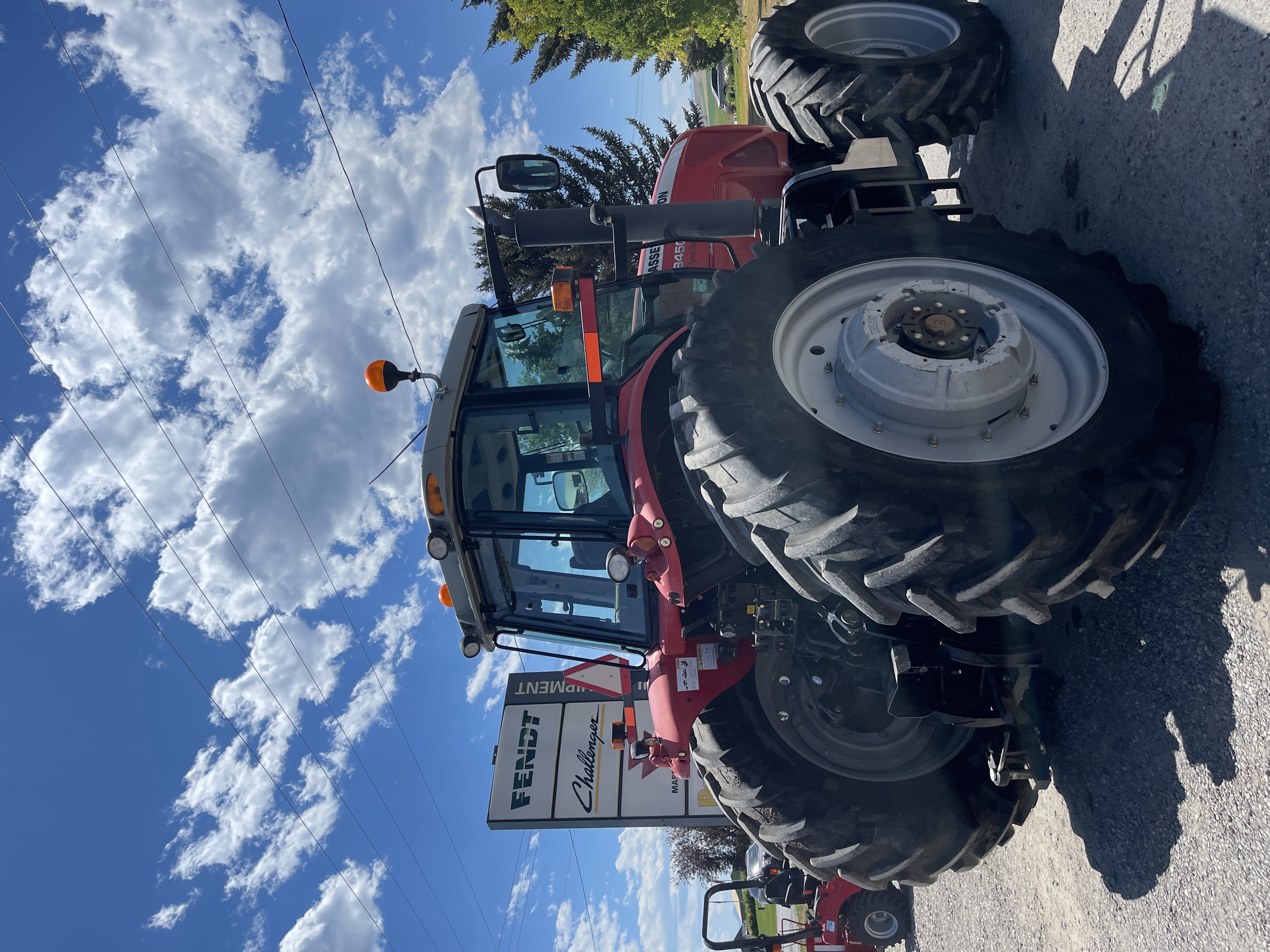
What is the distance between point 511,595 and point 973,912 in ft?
11.1

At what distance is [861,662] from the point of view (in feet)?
11.7

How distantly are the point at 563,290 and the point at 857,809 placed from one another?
294 centimetres

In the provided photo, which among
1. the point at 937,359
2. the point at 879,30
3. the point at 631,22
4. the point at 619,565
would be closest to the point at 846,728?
the point at 619,565

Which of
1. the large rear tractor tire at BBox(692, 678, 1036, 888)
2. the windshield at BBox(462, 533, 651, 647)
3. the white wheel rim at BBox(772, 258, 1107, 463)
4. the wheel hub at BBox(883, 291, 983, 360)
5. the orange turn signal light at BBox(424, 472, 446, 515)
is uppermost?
the wheel hub at BBox(883, 291, 983, 360)

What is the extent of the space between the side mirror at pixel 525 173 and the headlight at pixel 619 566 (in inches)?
79.2

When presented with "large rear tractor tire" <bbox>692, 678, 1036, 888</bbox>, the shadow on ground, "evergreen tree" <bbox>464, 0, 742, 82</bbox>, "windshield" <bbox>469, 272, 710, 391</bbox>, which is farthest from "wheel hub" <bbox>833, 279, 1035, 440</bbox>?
"evergreen tree" <bbox>464, 0, 742, 82</bbox>

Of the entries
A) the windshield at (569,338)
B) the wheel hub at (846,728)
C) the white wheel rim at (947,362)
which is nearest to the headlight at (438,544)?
the windshield at (569,338)

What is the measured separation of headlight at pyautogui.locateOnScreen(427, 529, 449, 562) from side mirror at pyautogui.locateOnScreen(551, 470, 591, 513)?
0.62m

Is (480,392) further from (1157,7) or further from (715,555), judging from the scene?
(1157,7)

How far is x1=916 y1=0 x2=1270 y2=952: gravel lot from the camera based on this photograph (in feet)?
7.82

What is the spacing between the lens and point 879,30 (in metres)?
5.05

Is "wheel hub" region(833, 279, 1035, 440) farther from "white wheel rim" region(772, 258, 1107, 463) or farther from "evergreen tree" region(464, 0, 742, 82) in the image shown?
"evergreen tree" region(464, 0, 742, 82)

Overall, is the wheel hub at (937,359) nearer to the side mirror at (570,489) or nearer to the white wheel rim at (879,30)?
the side mirror at (570,489)

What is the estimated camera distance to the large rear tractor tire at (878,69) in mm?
4250
